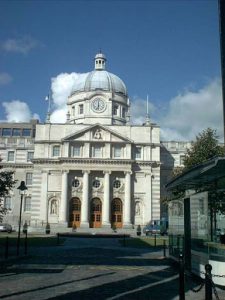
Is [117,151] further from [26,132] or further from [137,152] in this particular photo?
[26,132]

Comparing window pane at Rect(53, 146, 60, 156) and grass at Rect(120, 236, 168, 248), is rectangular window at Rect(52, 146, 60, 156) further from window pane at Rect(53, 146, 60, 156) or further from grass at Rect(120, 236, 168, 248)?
grass at Rect(120, 236, 168, 248)

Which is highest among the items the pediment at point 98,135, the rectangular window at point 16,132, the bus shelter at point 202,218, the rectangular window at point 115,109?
the rectangular window at point 115,109

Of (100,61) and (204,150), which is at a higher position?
(100,61)

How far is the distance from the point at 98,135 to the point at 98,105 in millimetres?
10445

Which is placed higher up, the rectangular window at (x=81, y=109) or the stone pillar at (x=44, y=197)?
the rectangular window at (x=81, y=109)

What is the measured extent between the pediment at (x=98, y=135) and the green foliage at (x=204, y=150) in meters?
25.9

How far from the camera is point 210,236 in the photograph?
14492 millimetres

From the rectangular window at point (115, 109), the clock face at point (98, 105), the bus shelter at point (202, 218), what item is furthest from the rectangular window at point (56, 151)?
the bus shelter at point (202, 218)

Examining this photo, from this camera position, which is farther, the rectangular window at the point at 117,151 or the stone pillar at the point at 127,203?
the rectangular window at the point at 117,151

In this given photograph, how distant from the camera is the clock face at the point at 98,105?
240 ft

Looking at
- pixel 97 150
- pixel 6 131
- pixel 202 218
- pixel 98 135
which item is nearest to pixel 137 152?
pixel 97 150

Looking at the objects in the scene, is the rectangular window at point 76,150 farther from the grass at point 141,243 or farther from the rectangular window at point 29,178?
the grass at point 141,243

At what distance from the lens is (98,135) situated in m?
Result: 64.8

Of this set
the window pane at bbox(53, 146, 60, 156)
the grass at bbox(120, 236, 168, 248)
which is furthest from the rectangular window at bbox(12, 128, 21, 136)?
the grass at bbox(120, 236, 168, 248)
